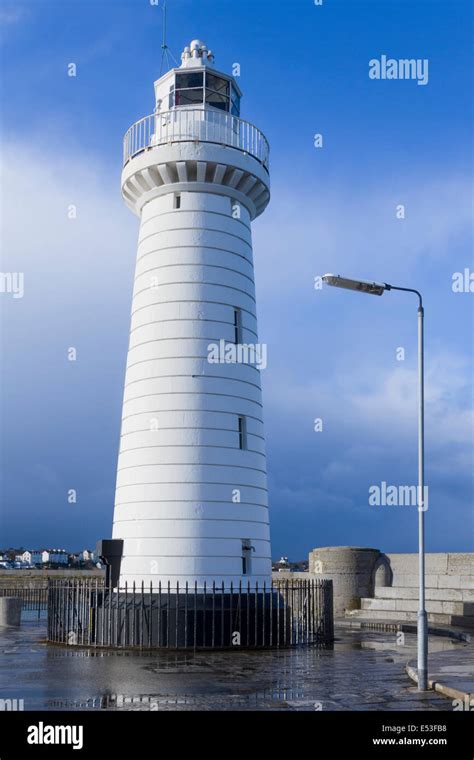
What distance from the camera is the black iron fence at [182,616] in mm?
22156

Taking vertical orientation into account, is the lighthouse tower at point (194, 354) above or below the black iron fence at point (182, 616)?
above

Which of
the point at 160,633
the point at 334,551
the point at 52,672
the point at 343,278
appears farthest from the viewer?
the point at 334,551

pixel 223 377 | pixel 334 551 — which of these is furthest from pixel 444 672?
pixel 334 551

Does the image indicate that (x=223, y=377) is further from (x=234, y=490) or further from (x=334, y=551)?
(x=334, y=551)

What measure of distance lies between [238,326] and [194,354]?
177cm

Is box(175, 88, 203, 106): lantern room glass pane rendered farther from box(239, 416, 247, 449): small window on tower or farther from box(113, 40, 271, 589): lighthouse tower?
box(239, 416, 247, 449): small window on tower

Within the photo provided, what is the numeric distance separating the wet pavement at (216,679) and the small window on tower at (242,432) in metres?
5.63

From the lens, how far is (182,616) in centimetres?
2214

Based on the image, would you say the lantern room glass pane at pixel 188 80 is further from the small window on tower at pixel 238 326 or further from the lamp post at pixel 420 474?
the lamp post at pixel 420 474

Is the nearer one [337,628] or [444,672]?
[444,672]

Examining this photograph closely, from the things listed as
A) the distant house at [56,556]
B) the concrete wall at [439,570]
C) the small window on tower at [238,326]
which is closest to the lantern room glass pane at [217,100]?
the small window on tower at [238,326]

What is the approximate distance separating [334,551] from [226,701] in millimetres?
22946

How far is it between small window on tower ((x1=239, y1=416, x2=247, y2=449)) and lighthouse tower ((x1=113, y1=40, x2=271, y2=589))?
4 centimetres
